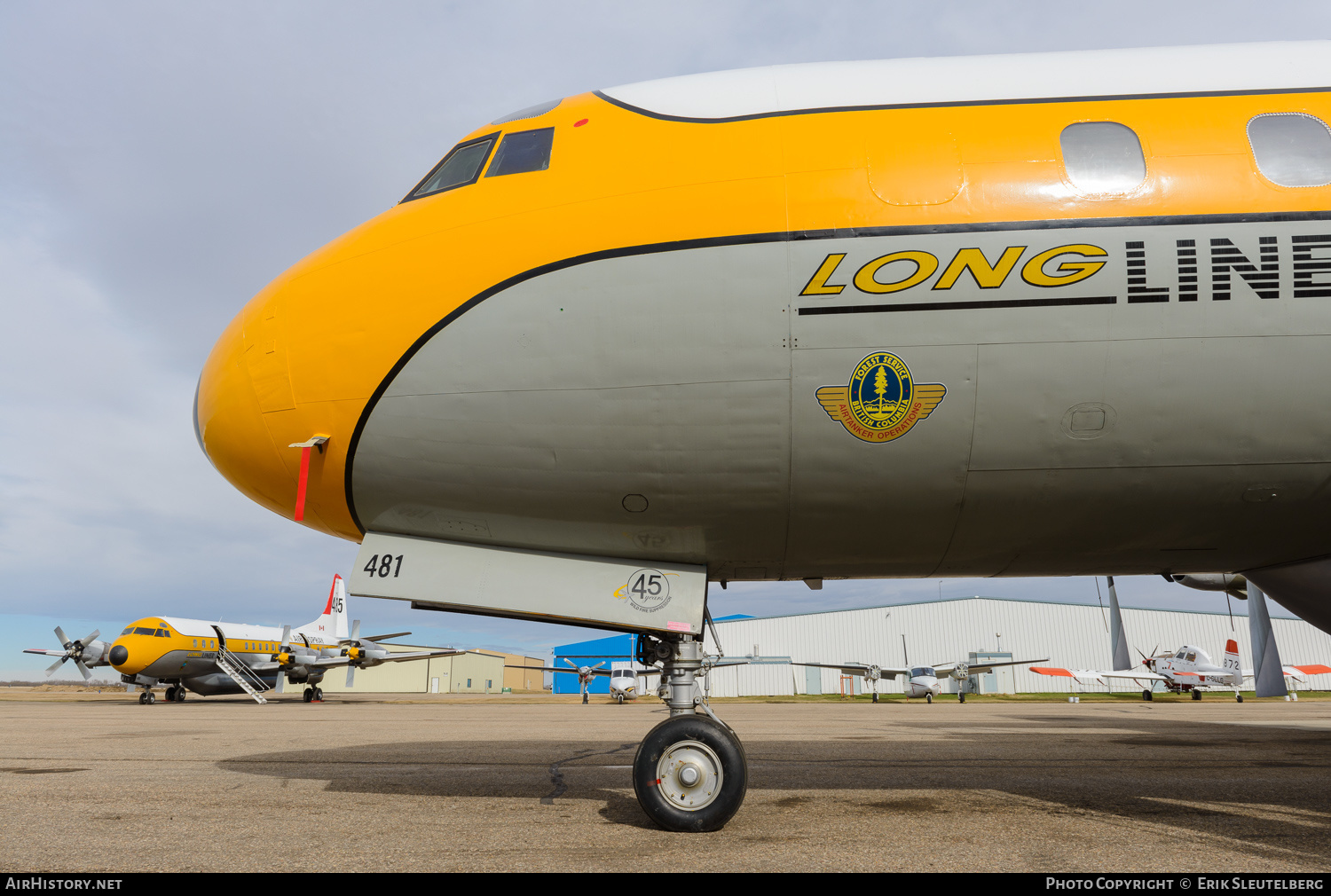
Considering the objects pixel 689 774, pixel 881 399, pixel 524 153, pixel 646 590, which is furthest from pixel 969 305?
pixel 689 774

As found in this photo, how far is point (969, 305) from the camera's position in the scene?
14.0 ft

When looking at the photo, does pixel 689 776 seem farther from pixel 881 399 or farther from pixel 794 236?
pixel 794 236

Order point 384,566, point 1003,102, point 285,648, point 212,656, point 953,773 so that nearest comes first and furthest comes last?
point 1003,102 → point 384,566 → point 953,773 → point 212,656 → point 285,648

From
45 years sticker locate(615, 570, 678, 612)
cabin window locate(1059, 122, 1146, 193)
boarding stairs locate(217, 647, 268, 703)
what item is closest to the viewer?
cabin window locate(1059, 122, 1146, 193)

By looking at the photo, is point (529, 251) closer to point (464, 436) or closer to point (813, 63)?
point (464, 436)

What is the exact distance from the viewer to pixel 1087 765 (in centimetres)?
866

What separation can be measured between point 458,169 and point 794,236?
2588mm

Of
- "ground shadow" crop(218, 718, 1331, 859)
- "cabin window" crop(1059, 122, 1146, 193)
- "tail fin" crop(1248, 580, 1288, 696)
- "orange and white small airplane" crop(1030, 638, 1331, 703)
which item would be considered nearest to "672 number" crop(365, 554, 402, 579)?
"ground shadow" crop(218, 718, 1331, 859)

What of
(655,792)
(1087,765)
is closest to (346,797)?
(655,792)

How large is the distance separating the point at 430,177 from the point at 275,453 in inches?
90.3

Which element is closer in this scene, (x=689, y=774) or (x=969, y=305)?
(x=969, y=305)

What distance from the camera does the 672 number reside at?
5.15 m

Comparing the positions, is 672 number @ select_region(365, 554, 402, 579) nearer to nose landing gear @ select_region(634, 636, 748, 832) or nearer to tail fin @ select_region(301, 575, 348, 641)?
nose landing gear @ select_region(634, 636, 748, 832)

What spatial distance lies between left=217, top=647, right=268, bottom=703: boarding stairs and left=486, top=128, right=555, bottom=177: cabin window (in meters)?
34.8
